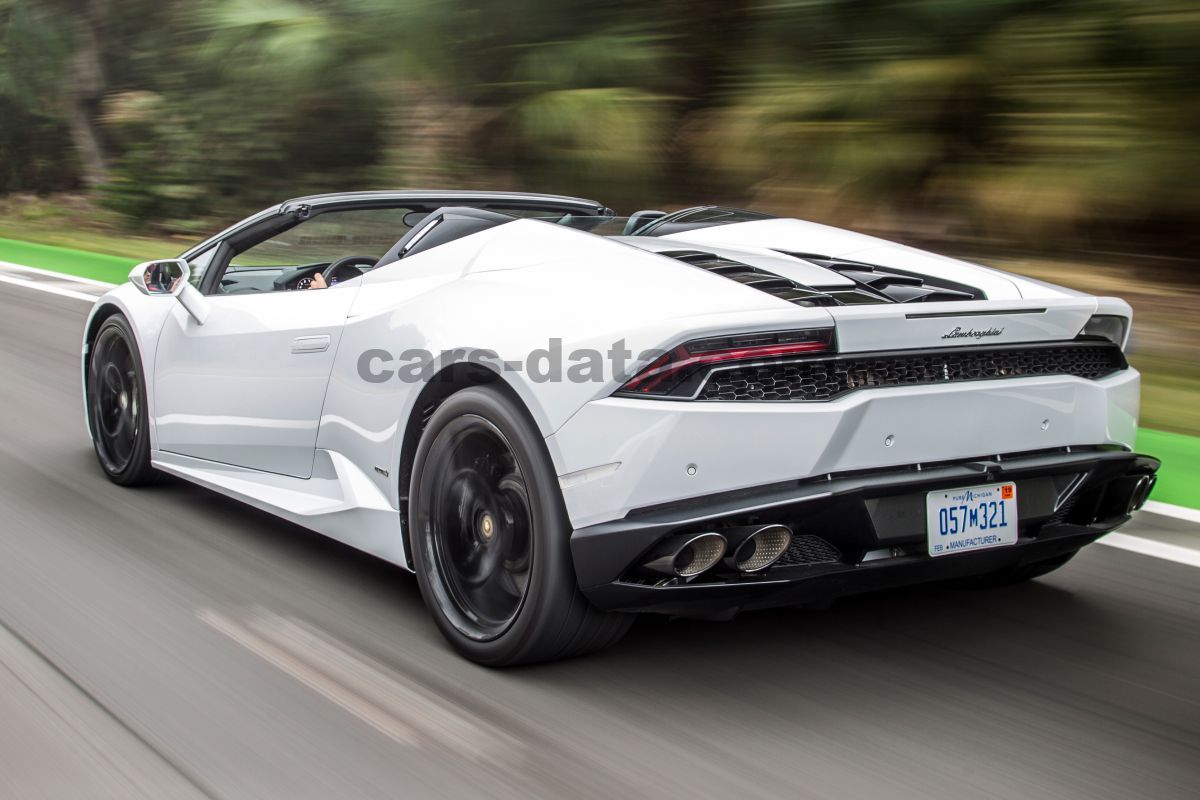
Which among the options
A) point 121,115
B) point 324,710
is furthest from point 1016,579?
point 121,115

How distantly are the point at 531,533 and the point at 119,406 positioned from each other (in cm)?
286

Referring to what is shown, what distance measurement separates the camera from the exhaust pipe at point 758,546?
279 centimetres

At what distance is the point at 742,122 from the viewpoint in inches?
456

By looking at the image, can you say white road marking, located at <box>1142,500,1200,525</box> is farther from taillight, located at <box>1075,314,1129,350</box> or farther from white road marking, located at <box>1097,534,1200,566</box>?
taillight, located at <box>1075,314,1129,350</box>

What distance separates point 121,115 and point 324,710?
67.2 ft

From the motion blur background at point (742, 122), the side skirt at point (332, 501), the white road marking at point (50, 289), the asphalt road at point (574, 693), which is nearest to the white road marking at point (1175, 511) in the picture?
the asphalt road at point (574, 693)

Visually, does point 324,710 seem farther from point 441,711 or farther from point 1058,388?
point 1058,388

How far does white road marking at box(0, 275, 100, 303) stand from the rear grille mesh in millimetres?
9575

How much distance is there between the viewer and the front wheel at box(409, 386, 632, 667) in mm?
2963

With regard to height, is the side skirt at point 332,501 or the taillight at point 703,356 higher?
the taillight at point 703,356

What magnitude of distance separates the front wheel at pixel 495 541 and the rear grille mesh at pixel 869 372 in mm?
501

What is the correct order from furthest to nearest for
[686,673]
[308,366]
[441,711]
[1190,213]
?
[1190,213]
[308,366]
[686,673]
[441,711]

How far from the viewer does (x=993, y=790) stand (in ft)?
8.43

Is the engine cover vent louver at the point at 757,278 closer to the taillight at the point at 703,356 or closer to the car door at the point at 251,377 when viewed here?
the taillight at the point at 703,356
